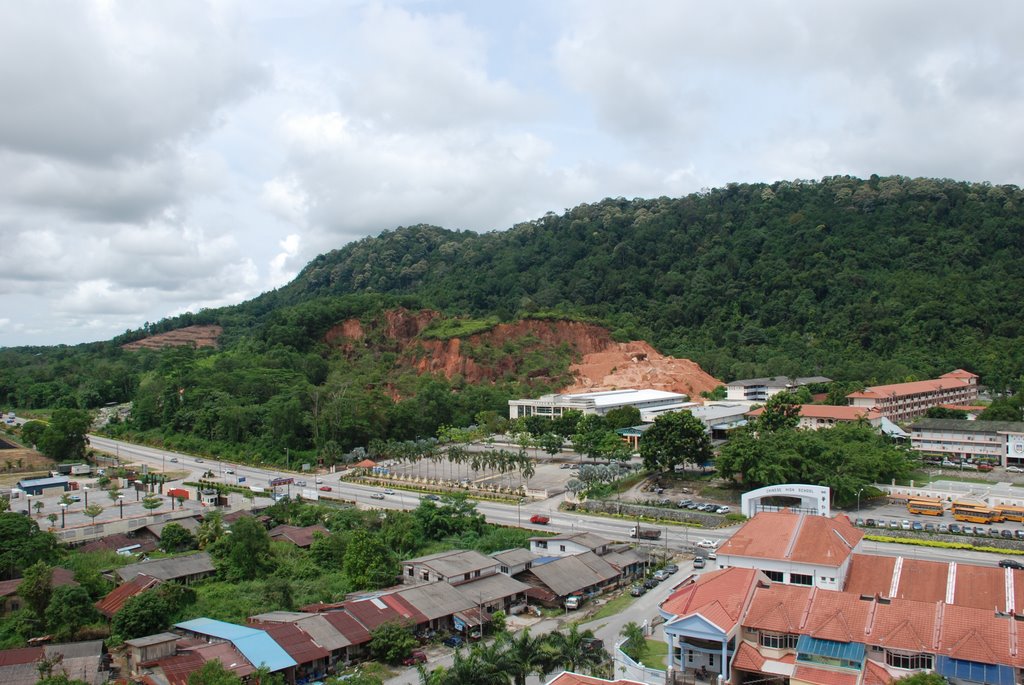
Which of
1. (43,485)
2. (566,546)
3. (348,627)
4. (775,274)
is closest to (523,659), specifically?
(348,627)

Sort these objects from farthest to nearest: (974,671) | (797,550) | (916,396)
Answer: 1. (916,396)
2. (797,550)
3. (974,671)

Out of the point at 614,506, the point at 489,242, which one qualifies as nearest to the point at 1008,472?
the point at 614,506

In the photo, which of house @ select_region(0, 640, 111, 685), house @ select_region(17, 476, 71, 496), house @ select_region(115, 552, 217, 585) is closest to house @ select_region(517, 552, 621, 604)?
house @ select_region(115, 552, 217, 585)

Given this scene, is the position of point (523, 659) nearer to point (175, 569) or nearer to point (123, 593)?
point (123, 593)

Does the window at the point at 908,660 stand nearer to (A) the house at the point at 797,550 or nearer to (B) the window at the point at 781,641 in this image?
(B) the window at the point at 781,641

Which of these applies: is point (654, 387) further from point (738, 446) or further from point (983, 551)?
point (983, 551)

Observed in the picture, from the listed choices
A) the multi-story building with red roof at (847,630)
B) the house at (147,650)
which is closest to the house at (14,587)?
the house at (147,650)

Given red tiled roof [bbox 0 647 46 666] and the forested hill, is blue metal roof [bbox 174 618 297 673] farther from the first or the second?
the forested hill
